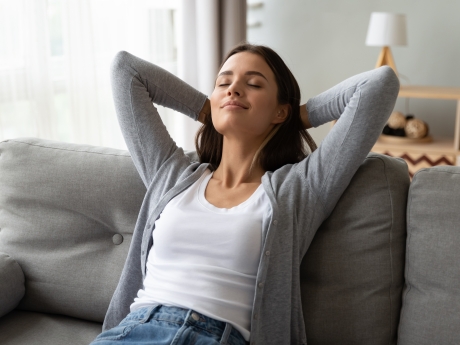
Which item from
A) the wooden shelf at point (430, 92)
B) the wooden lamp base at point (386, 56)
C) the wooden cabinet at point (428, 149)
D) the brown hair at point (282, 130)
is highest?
the brown hair at point (282, 130)

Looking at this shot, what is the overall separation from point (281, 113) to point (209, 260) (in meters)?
0.49

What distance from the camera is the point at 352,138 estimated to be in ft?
4.79

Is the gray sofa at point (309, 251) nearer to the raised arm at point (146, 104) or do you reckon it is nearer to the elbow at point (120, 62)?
the raised arm at point (146, 104)

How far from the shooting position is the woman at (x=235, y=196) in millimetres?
1420

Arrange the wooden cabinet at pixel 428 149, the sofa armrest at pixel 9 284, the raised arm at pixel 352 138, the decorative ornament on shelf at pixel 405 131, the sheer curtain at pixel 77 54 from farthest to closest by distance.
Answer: the decorative ornament on shelf at pixel 405 131 < the wooden cabinet at pixel 428 149 < the sheer curtain at pixel 77 54 < the sofa armrest at pixel 9 284 < the raised arm at pixel 352 138

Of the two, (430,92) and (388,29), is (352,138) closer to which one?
(430,92)

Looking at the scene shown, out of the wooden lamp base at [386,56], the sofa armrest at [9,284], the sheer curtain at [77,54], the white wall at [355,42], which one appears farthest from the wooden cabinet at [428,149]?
the sofa armrest at [9,284]

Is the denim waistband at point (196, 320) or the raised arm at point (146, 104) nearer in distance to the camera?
the denim waistband at point (196, 320)

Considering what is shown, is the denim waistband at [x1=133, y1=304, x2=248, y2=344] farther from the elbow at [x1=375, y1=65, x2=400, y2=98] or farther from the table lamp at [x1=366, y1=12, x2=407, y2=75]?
Result: the table lamp at [x1=366, y1=12, x2=407, y2=75]

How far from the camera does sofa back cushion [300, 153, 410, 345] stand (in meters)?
1.49

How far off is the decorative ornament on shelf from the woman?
2.14 m

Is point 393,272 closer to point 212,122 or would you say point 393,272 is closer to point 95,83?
point 212,122

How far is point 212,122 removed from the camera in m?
1.75

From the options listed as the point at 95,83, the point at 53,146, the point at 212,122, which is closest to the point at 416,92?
the point at 95,83
